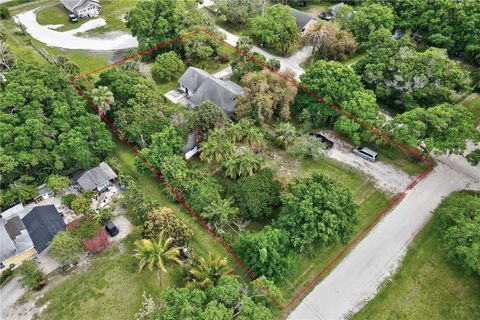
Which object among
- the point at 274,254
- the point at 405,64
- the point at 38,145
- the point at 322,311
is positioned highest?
the point at 405,64

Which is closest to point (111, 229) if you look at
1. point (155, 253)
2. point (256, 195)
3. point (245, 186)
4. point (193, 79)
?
point (155, 253)

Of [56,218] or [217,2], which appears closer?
[56,218]

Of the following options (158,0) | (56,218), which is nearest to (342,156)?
(56,218)

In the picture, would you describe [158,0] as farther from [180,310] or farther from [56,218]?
[180,310]

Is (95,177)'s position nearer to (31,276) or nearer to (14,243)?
(14,243)

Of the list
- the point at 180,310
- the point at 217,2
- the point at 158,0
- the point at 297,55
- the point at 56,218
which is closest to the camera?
the point at 180,310

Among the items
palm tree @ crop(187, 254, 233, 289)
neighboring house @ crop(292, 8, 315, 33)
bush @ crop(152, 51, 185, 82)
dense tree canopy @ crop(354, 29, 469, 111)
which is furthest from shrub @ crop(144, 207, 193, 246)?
neighboring house @ crop(292, 8, 315, 33)

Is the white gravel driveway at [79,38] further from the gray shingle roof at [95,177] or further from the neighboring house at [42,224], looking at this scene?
the neighboring house at [42,224]
